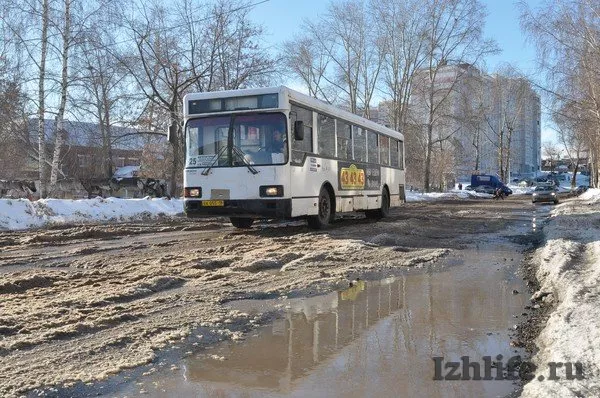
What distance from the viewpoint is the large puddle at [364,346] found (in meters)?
3.65

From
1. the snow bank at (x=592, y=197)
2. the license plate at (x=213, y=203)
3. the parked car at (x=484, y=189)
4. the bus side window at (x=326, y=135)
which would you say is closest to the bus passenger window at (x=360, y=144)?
the bus side window at (x=326, y=135)

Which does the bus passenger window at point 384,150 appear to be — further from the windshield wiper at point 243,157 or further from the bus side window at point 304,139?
the windshield wiper at point 243,157

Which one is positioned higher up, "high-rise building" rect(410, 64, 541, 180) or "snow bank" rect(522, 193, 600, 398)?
"high-rise building" rect(410, 64, 541, 180)

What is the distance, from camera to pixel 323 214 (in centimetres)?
1369

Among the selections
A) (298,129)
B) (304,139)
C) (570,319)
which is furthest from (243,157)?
(570,319)

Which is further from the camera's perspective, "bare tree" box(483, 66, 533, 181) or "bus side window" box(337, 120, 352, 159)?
"bare tree" box(483, 66, 533, 181)

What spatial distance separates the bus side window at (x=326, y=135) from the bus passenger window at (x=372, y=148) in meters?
2.99

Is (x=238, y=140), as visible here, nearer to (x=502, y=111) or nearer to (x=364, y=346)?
(x=364, y=346)

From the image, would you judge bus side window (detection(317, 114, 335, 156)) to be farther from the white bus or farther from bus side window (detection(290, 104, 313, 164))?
bus side window (detection(290, 104, 313, 164))

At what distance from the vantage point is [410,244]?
10.6 metres

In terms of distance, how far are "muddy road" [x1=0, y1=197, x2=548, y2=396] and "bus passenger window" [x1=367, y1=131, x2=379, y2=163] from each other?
14.6 feet

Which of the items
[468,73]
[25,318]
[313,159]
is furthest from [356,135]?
[468,73]

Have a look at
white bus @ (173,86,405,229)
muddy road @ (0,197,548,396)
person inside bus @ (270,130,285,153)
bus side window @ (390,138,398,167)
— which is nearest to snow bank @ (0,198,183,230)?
muddy road @ (0,197,548,396)

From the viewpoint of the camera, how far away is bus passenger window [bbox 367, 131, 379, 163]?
1700 centimetres
